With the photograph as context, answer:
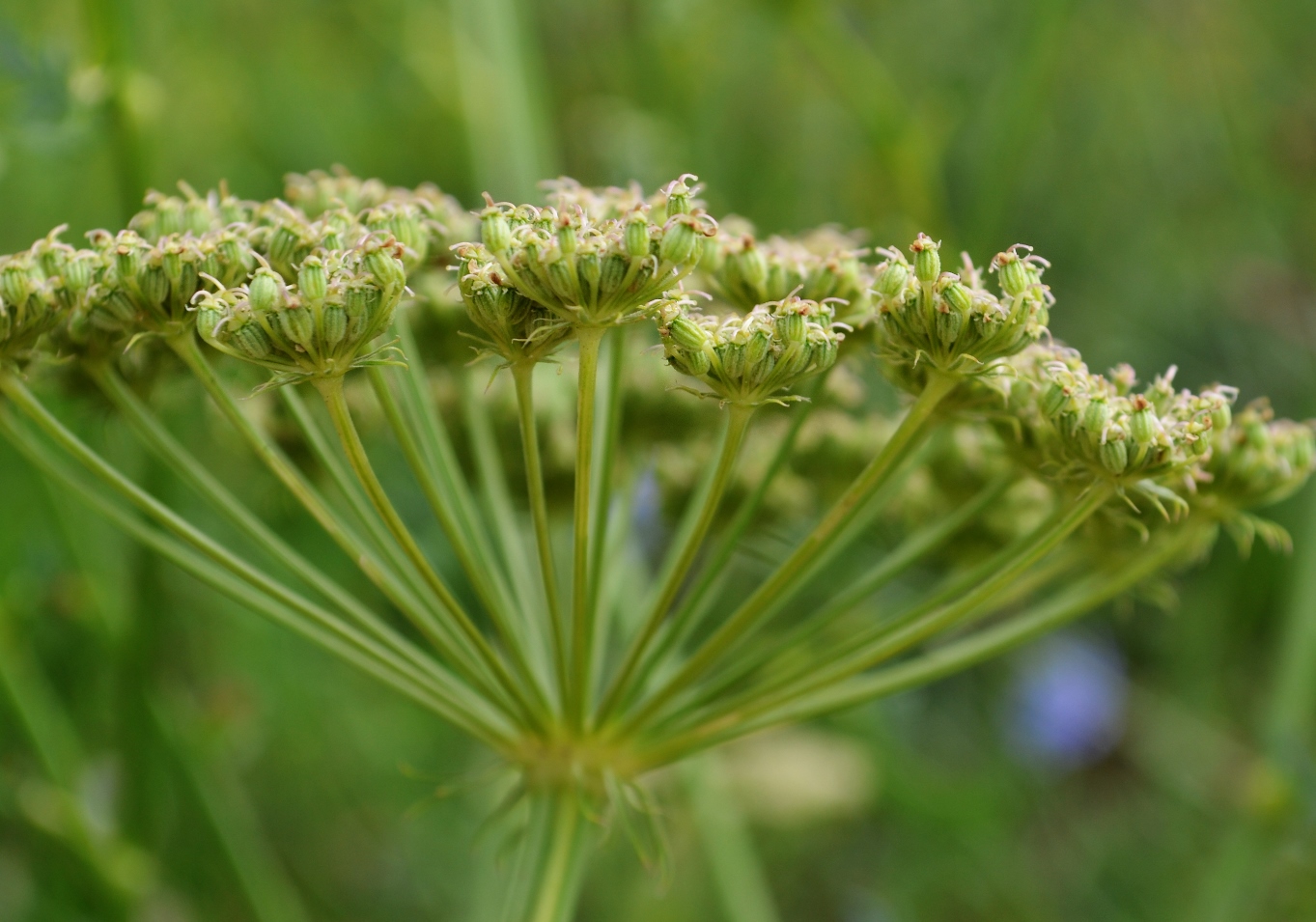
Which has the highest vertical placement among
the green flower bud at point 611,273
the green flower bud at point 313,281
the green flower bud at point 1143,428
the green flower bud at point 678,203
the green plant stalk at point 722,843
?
the green flower bud at point 678,203

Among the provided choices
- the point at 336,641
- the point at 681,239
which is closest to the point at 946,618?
the point at 681,239

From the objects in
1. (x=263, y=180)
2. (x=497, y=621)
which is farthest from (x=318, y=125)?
(x=497, y=621)

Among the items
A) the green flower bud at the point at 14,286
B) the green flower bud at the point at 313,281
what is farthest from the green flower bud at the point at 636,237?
the green flower bud at the point at 14,286

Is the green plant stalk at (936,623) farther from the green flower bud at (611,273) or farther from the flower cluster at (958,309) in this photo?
the green flower bud at (611,273)

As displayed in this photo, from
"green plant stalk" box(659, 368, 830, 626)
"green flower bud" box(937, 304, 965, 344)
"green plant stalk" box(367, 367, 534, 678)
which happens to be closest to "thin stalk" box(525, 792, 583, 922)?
"green plant stalk" box(367, 367, 534, 678)

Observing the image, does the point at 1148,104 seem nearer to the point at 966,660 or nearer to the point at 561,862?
the point at 966,660
